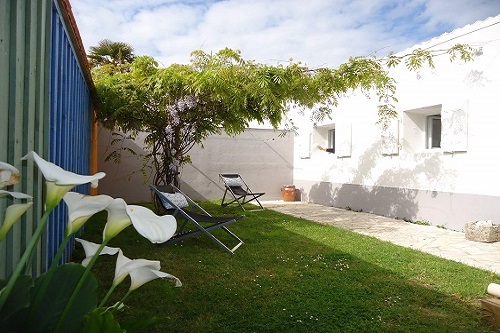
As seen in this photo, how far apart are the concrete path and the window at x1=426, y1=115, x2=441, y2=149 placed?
168cm

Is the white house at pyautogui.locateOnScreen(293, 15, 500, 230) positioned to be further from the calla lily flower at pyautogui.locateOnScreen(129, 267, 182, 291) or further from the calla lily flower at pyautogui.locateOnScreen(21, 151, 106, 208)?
the calla lily flower at pyautogui.locateOnScreen(21, 151, 106, 208)

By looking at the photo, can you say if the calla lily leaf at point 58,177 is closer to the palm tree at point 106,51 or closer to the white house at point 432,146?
the white house at point 432,146

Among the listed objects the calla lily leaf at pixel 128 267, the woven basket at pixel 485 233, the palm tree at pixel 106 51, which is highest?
the palm tree at pixel 106 51

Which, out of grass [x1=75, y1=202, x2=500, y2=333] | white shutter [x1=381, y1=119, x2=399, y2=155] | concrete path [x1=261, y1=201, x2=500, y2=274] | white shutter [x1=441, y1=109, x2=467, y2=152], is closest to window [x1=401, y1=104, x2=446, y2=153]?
white shutter [x1=381, y1=119, x2=399, y2=155]

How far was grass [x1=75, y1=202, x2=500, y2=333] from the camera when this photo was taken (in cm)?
261

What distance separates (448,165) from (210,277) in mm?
5224

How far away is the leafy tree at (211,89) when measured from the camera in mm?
5758

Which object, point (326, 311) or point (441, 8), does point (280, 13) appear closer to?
point (441, 8)

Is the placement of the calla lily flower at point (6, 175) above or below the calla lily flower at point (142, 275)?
above

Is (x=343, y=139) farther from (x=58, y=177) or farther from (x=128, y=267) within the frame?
(x=58, y=177)

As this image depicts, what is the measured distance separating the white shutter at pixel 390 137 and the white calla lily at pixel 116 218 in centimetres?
777

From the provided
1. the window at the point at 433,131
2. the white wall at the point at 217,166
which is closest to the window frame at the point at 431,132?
the window at the point at 433,131

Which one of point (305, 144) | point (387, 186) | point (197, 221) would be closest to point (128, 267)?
point (197, 221)

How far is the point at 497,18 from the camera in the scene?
590 centimetres
